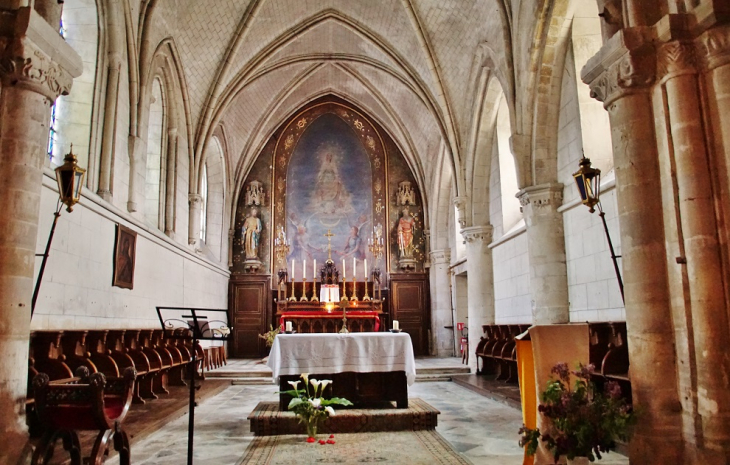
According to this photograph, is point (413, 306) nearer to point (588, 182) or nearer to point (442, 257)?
point (442, 257)

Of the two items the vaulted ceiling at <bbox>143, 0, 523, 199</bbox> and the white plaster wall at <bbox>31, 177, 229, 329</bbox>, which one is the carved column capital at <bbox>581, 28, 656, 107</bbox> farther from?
the white plaster wall at <bbox>31, 177, 229, 329</bbox>

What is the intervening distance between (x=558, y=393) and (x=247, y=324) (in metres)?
16.3

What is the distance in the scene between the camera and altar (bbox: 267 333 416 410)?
302 inches

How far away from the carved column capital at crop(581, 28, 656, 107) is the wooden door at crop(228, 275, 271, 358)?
15541mm

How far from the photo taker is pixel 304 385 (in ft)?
25.5

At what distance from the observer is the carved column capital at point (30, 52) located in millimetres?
5059

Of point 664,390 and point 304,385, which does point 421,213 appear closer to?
→ point 304,385

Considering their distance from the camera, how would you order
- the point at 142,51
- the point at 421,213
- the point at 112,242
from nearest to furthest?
the point at 112,242 < the point at 142,51 < the point at 421,213

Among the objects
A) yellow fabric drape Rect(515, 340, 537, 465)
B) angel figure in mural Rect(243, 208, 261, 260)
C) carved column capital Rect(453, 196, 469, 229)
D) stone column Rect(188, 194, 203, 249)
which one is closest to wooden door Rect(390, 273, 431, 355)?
angel figure in mural Rect(243, 208, 261, 260)

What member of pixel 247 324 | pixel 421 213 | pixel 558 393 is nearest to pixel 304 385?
pixel 558 393

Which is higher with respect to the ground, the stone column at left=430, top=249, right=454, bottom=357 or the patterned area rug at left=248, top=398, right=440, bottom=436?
the stone column at left=430, top=249, right=454, bottom=357

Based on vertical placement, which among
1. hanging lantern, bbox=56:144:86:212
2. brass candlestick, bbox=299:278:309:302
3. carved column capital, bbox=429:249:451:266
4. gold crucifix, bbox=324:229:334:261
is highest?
gold crucifix, bbox=324:229:334:261

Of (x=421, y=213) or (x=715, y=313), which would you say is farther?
(x=421, y=213)

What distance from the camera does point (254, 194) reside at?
2017 cm
